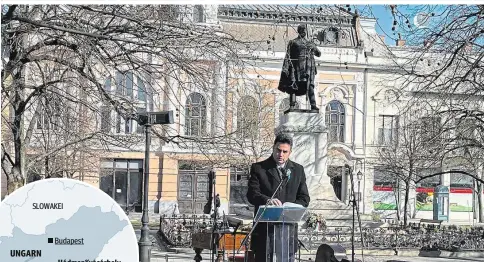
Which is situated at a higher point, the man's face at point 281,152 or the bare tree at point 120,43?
the bare tree at point 120,43

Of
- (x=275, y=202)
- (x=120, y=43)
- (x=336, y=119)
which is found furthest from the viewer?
(x=336, y=119)

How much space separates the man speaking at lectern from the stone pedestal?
861cm

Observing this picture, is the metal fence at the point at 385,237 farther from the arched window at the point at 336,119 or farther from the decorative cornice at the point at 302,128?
the arched window at the point at 336,119

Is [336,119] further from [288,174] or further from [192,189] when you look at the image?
[288,174]

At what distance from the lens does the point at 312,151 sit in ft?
53.5

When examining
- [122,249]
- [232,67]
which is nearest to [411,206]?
[232,67]

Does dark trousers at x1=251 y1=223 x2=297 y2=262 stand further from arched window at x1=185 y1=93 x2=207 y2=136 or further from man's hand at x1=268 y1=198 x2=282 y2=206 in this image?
arched window at x1=185 y1=93 x2=207 y2=136

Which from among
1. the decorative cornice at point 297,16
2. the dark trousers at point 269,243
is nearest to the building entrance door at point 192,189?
the decorative cornice at point 297,16
